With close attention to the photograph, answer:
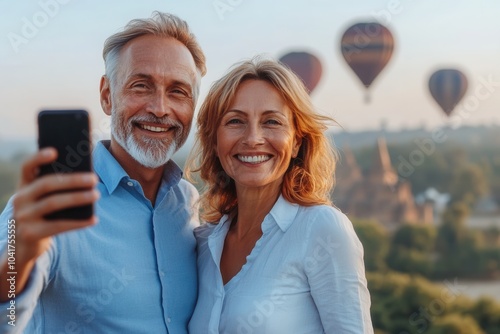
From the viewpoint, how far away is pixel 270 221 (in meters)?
2.04

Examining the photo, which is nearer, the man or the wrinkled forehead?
the man

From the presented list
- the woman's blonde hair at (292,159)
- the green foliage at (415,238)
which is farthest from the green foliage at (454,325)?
the woman's blonde hair at (292,159)

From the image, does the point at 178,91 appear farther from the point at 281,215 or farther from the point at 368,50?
the point at 368,50

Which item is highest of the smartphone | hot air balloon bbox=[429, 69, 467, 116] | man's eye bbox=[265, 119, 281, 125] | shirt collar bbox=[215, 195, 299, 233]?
the smartphone

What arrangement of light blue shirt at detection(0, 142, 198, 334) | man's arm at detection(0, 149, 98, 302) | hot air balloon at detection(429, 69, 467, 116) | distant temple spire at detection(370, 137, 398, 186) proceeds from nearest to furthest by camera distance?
man's arm at detection(0, 149, 98, 302)
light blue shirt at detection(0, 142, 198, 334)
hot air balloon at detection(429, 69, 467, 116)
distant temple spire at detection(370, 137, 398, 186)

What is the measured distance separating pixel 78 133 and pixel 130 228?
0.73 metres

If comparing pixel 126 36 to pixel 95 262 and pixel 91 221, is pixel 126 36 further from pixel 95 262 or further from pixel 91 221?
pixel 91 221

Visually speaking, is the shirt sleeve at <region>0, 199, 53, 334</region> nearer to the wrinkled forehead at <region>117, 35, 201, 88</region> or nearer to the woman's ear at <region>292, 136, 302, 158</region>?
the wrinkled forehead at <region>117, 35, 201, 88</region>

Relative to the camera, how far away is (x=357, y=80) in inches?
671

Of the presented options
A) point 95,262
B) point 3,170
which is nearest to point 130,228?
point 95,262

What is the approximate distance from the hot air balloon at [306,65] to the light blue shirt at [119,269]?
14.6 metres

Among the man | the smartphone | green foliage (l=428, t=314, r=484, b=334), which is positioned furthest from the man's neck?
green foliage (l=428, t=314, r=484, b=334)

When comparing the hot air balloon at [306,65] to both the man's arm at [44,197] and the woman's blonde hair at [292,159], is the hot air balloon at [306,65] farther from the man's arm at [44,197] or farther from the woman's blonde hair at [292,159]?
the man's arm at [44,197]

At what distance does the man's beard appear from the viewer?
2107 mm
